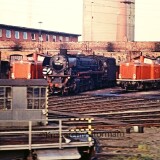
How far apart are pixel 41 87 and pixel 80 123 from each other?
159 inches

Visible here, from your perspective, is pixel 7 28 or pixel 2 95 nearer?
pixel 2 95

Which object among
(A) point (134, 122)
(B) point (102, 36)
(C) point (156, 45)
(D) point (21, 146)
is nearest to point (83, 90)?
(A) point (134, 122)

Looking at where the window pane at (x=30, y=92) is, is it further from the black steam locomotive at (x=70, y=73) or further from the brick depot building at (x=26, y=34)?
the brick depot building at (x=26, y=34)

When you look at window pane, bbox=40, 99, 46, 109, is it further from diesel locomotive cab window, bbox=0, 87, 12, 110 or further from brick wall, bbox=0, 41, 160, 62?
brick wall, bbox=0, 41, 160, 62

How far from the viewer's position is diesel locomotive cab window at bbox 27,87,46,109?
505 inches

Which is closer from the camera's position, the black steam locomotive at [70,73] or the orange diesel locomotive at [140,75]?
the black steam locomotive at [70,73]

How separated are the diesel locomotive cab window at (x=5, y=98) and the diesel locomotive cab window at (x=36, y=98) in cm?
71

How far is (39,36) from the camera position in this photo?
65.9m

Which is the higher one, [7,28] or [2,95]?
[7,28]

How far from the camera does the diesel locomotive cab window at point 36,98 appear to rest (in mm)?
12820

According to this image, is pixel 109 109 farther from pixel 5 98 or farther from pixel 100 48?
pixel 100 48

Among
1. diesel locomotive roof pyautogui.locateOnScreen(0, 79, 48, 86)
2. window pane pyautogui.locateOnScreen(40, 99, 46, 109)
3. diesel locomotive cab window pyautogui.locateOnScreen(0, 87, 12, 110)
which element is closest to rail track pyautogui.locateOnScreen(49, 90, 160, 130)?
window pane pyautogui.locateOnScreen(40, 99, 46, 109)

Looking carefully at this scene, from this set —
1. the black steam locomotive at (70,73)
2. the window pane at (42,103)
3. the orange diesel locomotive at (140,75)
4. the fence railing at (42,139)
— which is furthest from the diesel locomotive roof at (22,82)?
the orange diesel locomotive at (140,75)

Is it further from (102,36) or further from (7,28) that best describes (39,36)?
(102,36)
